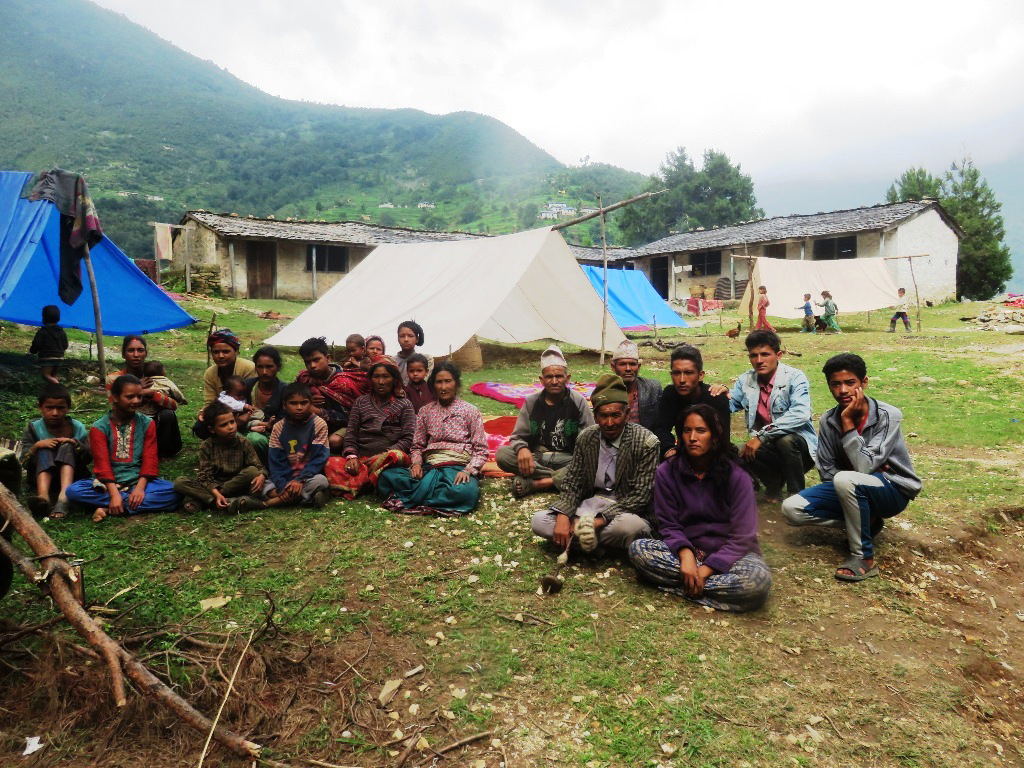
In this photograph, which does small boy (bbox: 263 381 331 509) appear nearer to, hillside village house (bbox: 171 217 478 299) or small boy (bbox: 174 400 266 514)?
small boy (bbox: 174 400 266 514)

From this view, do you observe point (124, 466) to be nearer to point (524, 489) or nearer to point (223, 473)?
point (223, 473)

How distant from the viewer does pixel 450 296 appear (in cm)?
962

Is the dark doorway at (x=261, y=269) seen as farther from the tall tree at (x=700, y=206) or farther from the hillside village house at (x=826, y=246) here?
the tall tree at (x=700, y=206)

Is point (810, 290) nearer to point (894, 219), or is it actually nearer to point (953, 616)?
point (894, 219)

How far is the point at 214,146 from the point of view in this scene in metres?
57.3

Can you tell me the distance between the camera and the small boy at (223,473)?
3875mm

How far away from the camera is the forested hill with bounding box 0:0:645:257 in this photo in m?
44.4

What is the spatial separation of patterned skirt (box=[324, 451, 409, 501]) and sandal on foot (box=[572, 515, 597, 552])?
1570 mm

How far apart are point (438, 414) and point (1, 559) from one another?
2533 mm

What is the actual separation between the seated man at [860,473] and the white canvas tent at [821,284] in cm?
1264

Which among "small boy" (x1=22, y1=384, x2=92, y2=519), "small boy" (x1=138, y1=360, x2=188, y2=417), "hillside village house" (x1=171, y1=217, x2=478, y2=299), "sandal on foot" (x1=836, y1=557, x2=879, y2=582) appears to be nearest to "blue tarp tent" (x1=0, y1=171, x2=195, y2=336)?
"small boy" (x1=138, y1=360, x2=188, y2=417)

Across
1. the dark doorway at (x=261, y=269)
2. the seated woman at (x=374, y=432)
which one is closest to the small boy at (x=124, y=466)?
the seated woman at (x=374, y=432)

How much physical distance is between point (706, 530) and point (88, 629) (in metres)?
2.41

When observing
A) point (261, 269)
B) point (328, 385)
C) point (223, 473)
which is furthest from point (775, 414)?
point (261, 269)
